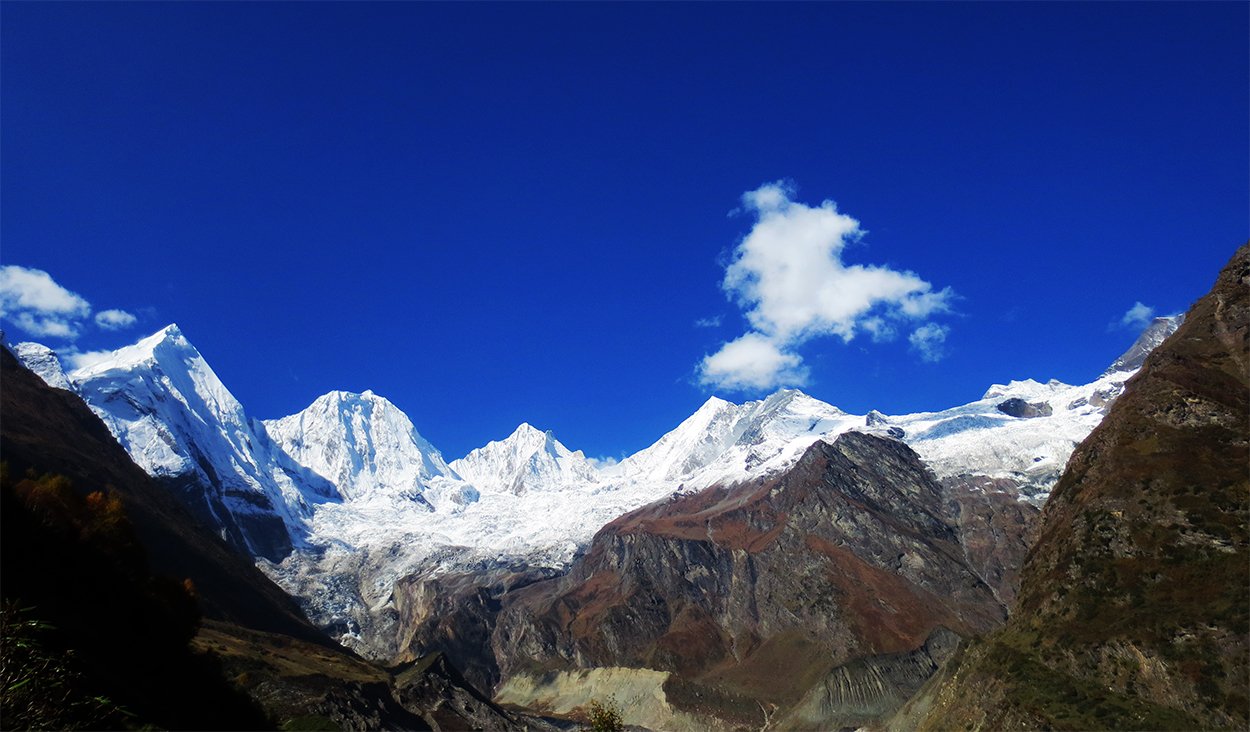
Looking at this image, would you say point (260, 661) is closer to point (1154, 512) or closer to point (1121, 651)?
point (1121, 651)

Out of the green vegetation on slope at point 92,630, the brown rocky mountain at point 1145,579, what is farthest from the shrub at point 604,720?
the brown rocky mountain at point 1145,579

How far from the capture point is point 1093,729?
11456 cm

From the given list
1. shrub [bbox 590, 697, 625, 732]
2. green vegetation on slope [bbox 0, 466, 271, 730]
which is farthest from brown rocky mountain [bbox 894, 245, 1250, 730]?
green vegetation on slope [bbox 0, 466, 271, 730]

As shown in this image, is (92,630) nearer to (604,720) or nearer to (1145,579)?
(604,720)

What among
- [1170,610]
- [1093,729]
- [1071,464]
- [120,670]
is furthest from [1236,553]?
[120,670]

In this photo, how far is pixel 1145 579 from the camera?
134m

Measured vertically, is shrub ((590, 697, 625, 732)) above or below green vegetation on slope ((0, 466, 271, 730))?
below

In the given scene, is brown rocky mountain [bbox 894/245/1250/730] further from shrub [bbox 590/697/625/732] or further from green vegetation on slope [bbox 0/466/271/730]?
green vegetation on slope [bbox 0/466/271/730]

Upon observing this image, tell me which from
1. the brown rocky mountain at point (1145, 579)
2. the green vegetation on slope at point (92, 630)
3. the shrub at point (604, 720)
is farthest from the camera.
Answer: the brown rocky mountain at point (1145, 579)

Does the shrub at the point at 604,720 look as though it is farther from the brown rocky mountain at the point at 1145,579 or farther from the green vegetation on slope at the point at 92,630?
the brown rocky mountain at the point at 1145,579

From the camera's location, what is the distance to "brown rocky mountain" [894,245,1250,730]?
11400 centimetres

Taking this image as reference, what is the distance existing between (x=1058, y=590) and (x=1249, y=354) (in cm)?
7969

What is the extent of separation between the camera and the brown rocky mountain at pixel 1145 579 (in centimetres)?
11400

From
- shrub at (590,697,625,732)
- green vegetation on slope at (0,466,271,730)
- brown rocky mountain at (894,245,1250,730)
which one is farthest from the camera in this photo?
brown rocky mountain at (894,245,1250,730)
